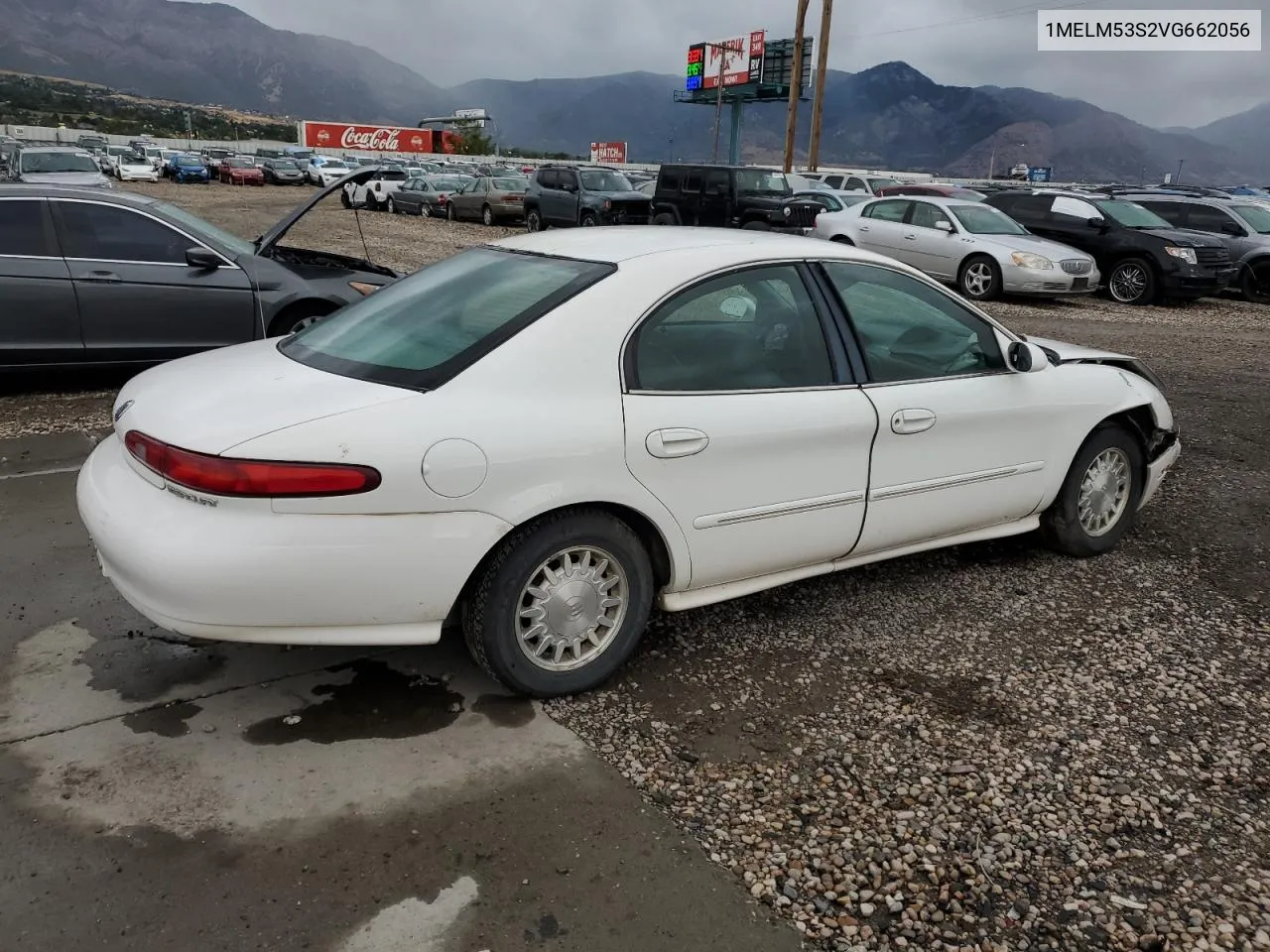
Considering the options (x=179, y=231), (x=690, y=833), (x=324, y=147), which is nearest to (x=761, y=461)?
(x=690, y=833)

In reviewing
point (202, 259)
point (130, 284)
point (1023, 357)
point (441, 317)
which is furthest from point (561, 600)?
point (130, 284)

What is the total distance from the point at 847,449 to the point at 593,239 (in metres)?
1.27

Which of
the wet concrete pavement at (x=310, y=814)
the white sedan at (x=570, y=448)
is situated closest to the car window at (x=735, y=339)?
the white sedan at (x=570, y=448)

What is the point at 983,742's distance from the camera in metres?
3.10

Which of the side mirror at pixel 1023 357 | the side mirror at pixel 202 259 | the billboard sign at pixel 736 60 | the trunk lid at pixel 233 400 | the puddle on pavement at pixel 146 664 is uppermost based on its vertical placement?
the billboard sign at pixel 736 60

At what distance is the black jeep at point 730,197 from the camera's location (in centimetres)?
1916

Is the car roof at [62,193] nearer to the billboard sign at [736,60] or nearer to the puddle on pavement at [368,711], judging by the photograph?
the puddle on pavement at [368,711]

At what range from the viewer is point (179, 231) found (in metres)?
6.88

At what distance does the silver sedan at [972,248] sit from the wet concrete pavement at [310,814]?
12532 millimetres

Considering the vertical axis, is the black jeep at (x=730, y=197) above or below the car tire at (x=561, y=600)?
above

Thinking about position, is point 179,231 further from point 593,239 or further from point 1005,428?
point 1005,428

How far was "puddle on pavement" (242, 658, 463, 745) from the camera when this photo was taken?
3.02 meters

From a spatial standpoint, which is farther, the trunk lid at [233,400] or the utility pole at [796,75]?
the utility pole at [796,75]

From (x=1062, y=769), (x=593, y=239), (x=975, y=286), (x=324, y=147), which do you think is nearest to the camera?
(x=1062, y=769)
